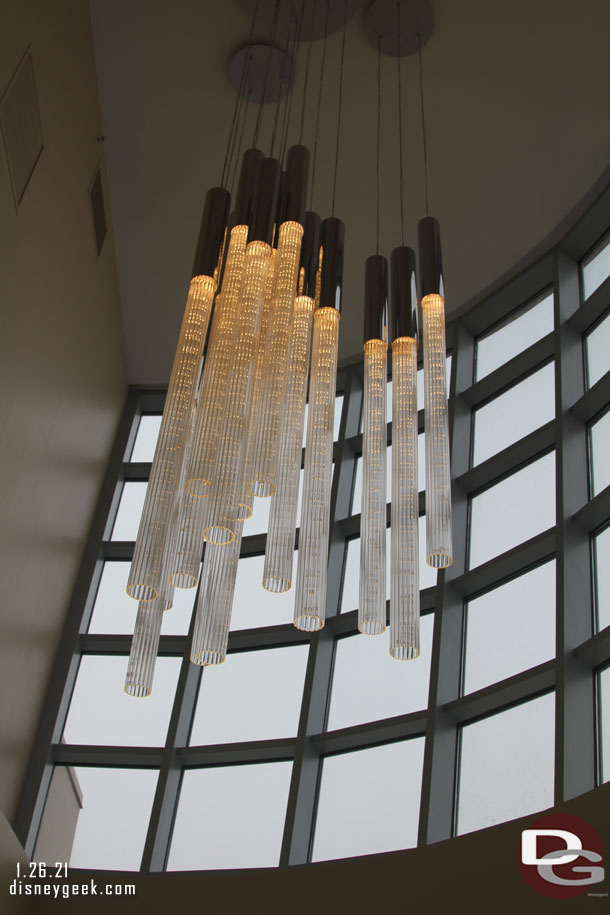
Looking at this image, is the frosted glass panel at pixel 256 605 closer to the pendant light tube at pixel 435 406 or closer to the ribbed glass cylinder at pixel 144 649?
the pendant light tube at pixel 435 406

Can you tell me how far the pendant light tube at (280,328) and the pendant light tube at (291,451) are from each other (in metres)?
0.04

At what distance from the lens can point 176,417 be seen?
14.7ft

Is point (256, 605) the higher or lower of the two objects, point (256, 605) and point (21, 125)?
the lower

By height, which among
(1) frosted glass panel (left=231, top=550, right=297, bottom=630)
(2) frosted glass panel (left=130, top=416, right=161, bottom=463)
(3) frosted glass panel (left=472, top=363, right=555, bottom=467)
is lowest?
(1) frosted glass panel (left=231, top=550, right=297, bottom=630)

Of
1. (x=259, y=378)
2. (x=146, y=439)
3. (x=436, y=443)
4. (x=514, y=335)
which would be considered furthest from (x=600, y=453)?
(x=146, y=439)

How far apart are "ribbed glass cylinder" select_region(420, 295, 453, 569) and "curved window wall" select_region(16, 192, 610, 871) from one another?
217cm

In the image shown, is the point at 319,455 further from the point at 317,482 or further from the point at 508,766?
the point at 508,766

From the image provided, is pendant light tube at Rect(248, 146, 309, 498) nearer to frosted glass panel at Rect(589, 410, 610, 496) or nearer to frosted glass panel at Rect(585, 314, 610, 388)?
frosted glass panel at Rect(589, 410, 610, 496)

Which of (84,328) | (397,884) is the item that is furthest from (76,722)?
(397,884)

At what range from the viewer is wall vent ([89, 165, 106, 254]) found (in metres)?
8.11

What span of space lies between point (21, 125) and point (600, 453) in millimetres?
4804

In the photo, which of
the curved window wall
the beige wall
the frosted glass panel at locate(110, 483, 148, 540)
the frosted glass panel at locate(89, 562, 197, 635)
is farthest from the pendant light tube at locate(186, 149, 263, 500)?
the frosted glass panel at locate(110, 483, 148, 540)

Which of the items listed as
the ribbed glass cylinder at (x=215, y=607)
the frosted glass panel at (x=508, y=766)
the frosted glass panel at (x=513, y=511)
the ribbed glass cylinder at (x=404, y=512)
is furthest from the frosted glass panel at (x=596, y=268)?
the ribbed glass cylinder at (x=215, y=607)

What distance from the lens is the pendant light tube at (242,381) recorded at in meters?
4.18
